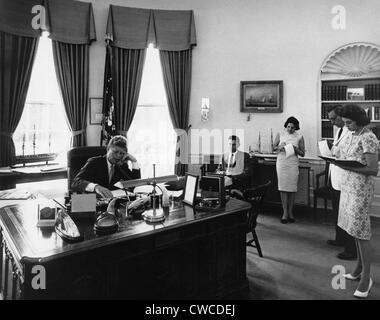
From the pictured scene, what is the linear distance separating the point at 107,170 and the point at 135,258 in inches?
63.7

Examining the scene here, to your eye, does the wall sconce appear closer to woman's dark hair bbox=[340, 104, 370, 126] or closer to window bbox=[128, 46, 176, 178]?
window bbox=[128, 46, 176, 178]

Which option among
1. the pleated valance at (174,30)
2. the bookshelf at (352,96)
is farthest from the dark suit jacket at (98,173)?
the bookshelf at (352,96)

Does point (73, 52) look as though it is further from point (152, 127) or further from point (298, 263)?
point (298, 263)

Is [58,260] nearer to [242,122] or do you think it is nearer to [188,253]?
[188,253]

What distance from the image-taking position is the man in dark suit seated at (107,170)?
3.66m

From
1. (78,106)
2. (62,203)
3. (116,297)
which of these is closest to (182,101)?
(78,106)

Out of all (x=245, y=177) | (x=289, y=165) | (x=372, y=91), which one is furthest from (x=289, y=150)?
(x=372, y=91)

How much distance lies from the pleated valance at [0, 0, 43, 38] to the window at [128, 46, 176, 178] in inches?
81.0

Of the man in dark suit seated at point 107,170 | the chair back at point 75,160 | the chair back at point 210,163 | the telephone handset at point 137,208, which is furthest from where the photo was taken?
the chair back at point 210,163

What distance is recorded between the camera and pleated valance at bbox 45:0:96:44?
19.6 feet

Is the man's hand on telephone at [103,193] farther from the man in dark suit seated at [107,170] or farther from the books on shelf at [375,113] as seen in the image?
the books on shelf at [375,113]

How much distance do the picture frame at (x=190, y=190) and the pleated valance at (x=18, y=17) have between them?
392 centimetres

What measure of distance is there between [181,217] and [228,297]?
870mm

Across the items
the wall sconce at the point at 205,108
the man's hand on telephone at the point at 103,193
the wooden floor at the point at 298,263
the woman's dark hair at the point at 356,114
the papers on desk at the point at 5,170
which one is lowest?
the wooden floor at the point at 298,263
